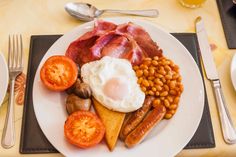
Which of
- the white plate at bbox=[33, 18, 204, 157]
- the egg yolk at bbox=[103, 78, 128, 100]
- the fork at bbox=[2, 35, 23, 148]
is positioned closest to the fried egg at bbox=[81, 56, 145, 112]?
the egg yolk at bbox=[103, 78, 128, 100]

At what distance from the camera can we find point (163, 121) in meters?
1.13

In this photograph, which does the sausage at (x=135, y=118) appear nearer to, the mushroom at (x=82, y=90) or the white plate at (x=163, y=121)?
the white plate at (x=163, y=121)

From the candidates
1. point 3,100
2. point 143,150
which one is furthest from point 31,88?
point 143,150

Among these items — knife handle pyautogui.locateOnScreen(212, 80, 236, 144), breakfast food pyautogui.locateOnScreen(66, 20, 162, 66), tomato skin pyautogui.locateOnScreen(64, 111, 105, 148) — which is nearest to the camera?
tomato skin pyautogui.locateOnScreen(64, 111, 105, 148)

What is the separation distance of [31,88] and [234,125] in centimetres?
74

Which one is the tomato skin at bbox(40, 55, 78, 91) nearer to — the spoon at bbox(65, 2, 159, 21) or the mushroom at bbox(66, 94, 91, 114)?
the mushroom at bbox(66, 94, 91, 114)

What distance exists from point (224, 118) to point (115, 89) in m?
0.40

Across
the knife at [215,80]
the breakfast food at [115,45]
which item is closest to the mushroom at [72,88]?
the breakfast food at [115,45]

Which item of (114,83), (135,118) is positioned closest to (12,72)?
(114,83)

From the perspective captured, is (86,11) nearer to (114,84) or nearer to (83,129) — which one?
(114,84)

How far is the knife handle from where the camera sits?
3.65 feet

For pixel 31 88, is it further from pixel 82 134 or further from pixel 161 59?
pixel 161 59

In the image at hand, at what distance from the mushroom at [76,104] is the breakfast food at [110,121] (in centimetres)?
4

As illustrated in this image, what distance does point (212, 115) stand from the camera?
3.86 feet
